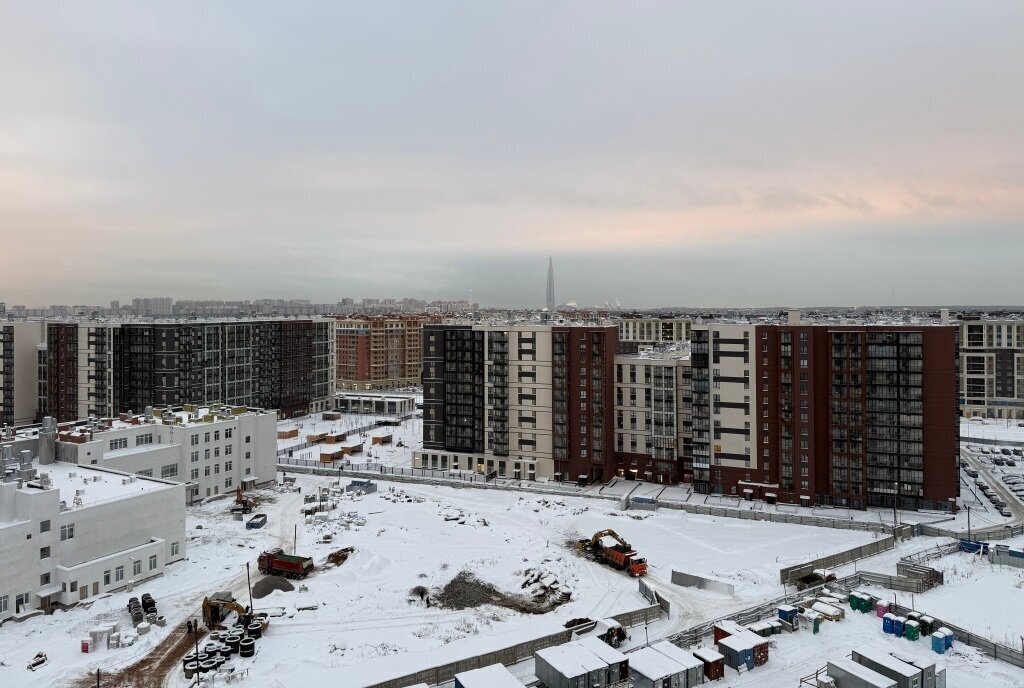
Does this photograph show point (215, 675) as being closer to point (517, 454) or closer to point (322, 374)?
point (517, 454)

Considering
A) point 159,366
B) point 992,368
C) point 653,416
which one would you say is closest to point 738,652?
point 653,416

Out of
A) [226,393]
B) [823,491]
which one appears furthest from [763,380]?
[226,393]

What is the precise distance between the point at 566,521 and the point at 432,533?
11034 millimetres

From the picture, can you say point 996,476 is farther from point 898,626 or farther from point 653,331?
point 653,331

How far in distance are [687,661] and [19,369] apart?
4129 inches

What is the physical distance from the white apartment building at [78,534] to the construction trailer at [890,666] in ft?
128

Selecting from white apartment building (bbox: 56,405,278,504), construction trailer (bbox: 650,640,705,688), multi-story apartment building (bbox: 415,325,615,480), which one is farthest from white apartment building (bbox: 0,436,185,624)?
multi-story apartment building (bbox: 415,325,615,480)

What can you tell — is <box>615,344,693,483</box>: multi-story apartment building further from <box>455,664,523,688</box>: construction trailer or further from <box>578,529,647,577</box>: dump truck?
<box>455,664,523,688</box>: construction trailer

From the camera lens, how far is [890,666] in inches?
1077

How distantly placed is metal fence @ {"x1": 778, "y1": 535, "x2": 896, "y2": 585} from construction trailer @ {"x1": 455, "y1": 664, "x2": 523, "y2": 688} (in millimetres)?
21766

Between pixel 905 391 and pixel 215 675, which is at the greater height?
pixel 905 391

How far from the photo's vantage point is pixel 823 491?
195 ft

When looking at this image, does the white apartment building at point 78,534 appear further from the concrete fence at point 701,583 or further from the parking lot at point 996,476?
the parking lot at point 996,476

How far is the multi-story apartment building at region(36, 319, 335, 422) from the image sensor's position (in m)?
90.2
